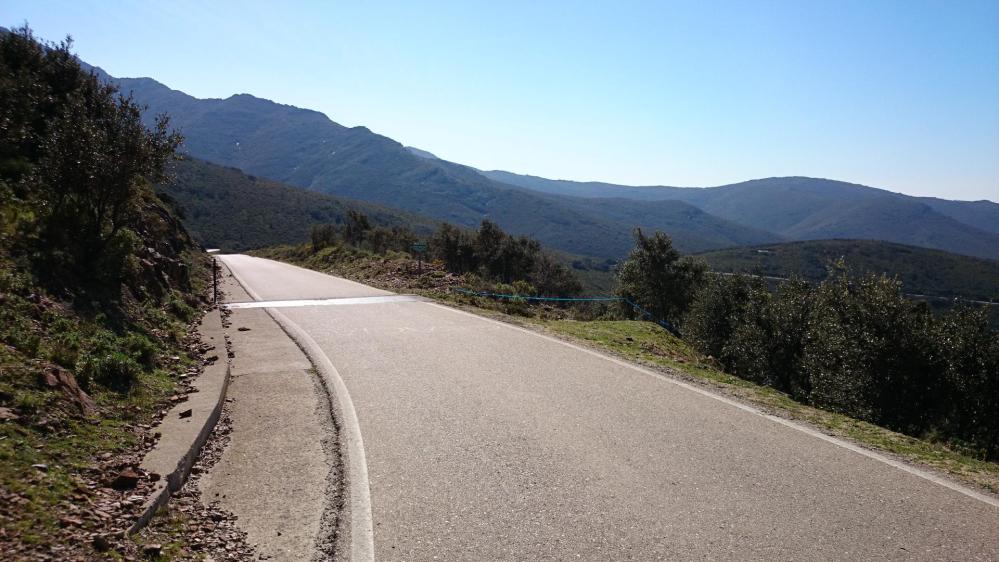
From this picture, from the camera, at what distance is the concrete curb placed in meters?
3.89

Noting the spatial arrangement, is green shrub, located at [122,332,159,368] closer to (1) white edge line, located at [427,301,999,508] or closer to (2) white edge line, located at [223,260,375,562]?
(2) white edge line, located at [223,260,375,562]

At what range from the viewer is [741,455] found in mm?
5383

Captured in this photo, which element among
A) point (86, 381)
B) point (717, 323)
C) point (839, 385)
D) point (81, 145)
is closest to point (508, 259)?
point (717, 323)

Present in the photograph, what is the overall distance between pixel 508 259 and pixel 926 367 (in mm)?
30692

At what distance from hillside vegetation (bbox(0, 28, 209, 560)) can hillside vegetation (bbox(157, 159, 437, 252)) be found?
2572 inches

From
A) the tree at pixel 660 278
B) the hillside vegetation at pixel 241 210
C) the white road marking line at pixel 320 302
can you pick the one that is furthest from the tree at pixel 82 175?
the hillside vegetation at pixel 241 210

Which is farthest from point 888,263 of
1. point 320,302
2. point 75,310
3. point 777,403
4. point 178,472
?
point 178,472

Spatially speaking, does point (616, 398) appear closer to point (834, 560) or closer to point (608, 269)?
point (834, 560)

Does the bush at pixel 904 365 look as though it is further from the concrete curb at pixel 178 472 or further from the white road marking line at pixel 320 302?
the concrete curb at pixel 178 472

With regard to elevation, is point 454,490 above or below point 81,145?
below

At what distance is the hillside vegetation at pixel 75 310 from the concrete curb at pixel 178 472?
0.14 metres

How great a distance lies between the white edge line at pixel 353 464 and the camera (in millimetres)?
3799

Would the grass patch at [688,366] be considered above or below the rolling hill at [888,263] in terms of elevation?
below

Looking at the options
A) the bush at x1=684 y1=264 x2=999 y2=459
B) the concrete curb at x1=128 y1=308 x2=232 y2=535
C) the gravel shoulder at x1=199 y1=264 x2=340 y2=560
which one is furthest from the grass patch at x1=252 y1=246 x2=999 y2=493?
the concrete curb at x1=128 y1=308 x2=232 y2=535
